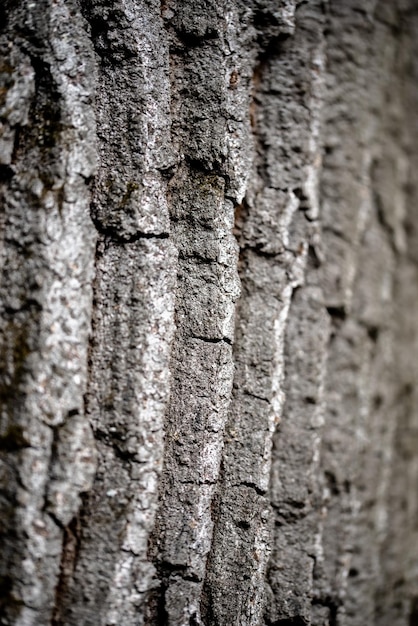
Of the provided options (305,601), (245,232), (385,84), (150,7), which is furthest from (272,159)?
(305,601)

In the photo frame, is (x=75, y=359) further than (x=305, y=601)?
No

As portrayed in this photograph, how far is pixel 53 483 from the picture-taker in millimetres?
687

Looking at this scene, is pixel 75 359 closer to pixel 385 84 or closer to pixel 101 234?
pixel 101 234

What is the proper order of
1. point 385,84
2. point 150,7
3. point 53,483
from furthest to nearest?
1. point 385,84
2. point 150,7
3. point 53,483

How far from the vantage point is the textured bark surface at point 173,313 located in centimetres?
70

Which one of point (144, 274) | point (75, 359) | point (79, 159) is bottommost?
point (75, 359)

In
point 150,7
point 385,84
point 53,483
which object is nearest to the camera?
point 53,483

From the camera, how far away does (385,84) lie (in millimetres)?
1118

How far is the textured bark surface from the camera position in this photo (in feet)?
2.30

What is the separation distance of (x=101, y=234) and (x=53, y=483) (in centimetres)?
33

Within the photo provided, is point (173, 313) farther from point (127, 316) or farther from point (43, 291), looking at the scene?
point (43, 291)

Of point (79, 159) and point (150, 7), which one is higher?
point (150, 7)

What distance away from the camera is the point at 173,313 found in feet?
2.53

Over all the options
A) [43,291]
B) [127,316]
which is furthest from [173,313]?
[43,291]
